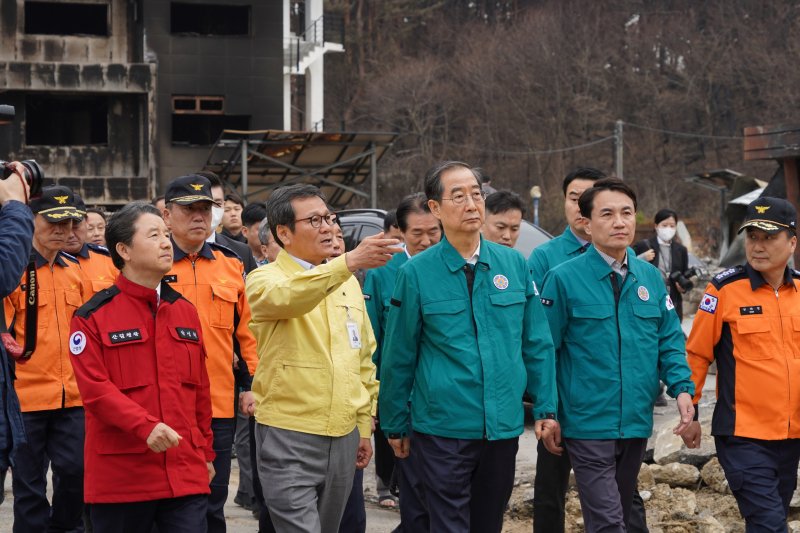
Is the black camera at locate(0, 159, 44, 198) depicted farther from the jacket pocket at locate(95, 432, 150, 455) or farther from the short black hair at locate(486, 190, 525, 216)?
the short black hair at locate(486, 190, 525, 216)

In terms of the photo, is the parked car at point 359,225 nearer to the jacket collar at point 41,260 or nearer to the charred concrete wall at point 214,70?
the jacket collar at point 41,260

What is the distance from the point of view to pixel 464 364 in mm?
5309

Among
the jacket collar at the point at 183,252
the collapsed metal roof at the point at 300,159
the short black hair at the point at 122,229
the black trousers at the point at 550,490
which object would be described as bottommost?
the black trousers at the point at 550,490

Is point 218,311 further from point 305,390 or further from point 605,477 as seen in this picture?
point 605,477

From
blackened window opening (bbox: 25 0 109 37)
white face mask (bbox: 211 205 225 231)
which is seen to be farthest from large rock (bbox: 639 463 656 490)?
blackened window opening (bbox: 25 0 109 37)

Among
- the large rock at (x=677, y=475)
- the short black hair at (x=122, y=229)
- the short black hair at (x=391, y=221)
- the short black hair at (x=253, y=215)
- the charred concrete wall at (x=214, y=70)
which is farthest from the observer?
the charred concrete wall at (x=214, y=70)

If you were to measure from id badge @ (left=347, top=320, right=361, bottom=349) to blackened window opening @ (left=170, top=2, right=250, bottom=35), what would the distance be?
32.5m

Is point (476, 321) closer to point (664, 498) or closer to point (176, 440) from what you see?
point (176, 440)

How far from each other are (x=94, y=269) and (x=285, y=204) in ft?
6.72

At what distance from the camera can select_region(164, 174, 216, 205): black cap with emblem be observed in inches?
244

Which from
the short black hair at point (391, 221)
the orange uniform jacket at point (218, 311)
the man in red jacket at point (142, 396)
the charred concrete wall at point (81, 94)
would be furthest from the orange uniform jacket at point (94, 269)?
the charred concrete wall at point (81, 94)

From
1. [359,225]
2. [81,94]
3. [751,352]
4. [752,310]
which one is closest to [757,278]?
[752,310]

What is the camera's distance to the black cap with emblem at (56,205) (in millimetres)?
6559

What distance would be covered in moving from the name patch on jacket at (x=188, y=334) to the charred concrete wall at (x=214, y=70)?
31.3 m
